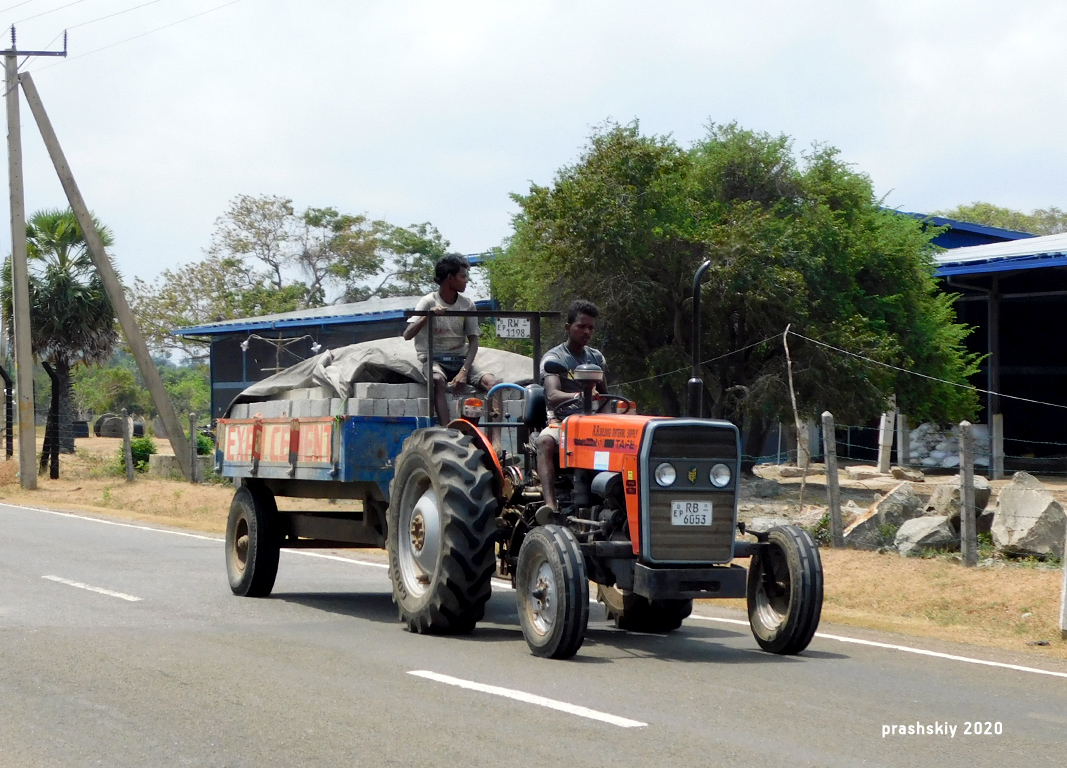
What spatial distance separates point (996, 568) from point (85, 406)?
7956cm

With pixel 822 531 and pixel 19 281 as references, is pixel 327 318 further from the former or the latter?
pixel 822 531

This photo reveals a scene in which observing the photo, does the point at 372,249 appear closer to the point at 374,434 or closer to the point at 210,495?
the point at 210,495

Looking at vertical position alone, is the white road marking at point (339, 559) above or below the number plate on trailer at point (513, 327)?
below

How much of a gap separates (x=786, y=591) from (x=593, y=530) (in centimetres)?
138

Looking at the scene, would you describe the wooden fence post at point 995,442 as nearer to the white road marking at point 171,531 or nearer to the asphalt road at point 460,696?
the white road marking at point 171,531

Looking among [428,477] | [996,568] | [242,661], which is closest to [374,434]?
[428,477]

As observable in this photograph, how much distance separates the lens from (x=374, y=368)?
36.2ft

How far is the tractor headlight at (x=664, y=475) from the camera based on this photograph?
8.49 meters

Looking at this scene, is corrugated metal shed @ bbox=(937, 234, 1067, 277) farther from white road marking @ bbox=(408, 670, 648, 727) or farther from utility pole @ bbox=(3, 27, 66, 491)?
white road marking @ bbox=(408, 670, 648, 727)

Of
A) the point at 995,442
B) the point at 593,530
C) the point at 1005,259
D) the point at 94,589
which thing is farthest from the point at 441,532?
the point at 1005,259

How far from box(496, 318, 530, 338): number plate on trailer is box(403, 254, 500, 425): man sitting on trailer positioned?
0.44 meters

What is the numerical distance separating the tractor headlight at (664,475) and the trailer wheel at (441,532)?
1.30 m

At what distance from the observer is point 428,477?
31.8ft

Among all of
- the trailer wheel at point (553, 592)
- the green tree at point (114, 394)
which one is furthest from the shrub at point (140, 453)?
the green tree at point (114, 394)
